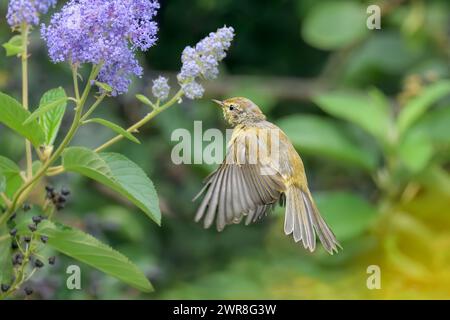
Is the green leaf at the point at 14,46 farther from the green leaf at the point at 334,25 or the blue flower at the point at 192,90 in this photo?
the green leaf at the point at 334,25

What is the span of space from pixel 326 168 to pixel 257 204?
129 inches

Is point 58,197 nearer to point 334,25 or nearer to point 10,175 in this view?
point 10,175

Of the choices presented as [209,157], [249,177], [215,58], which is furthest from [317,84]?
[215,58]

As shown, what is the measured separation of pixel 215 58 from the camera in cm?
223

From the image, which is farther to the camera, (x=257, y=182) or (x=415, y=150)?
(x=415, y=150)

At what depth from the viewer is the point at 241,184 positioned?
2660 mm

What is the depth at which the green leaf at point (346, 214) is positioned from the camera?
426cm

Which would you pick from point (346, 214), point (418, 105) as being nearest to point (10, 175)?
point (346, 214)

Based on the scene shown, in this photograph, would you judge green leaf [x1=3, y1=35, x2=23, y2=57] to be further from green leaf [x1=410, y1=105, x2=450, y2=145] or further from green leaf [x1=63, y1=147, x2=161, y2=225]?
green leaf [x1=410, y1=105, x2=450, y2=145]

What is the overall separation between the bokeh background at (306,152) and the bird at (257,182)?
886 mm

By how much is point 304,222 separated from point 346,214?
5.33ft

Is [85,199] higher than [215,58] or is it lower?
higher

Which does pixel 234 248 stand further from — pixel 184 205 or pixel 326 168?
pixel 326 168

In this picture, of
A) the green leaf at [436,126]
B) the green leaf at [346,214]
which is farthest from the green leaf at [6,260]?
the green leaf at [436,126]
